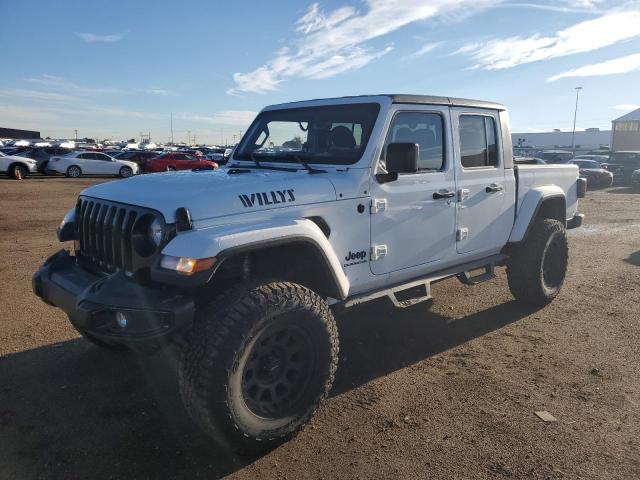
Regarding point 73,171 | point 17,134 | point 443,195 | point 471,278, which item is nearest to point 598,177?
point 471,278

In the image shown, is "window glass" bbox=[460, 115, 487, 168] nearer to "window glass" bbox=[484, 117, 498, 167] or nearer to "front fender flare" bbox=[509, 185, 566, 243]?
"window glass" bbox=[484, 117, 498, 167]

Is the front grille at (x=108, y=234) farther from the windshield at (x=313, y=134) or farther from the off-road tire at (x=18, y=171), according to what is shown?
the off-road tire at (x=18, y=171)

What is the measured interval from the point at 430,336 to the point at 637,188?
2163cm

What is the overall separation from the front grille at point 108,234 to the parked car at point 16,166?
23.4 metres

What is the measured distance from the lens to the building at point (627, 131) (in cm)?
5447

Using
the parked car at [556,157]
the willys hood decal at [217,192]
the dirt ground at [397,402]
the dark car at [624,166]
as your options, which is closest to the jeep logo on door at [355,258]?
the willys hood decal at [217,192]

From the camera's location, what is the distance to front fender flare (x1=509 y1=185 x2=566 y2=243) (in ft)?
16.6

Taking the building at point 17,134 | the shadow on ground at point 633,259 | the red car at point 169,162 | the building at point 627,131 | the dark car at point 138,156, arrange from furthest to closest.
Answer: the building at point 17,134, the building at point 627,131, the dark car at point 138,156, the red car at point 169,162, the shadow on ground at point 633,259

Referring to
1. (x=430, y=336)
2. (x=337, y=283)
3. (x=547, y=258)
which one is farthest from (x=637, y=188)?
(x=337, y=283)

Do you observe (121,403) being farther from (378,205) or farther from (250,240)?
(378,205)

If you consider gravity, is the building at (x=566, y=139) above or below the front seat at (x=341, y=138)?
above

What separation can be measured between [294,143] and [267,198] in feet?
→ 4.23

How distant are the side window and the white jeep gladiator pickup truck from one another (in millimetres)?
14

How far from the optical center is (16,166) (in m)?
23.3
